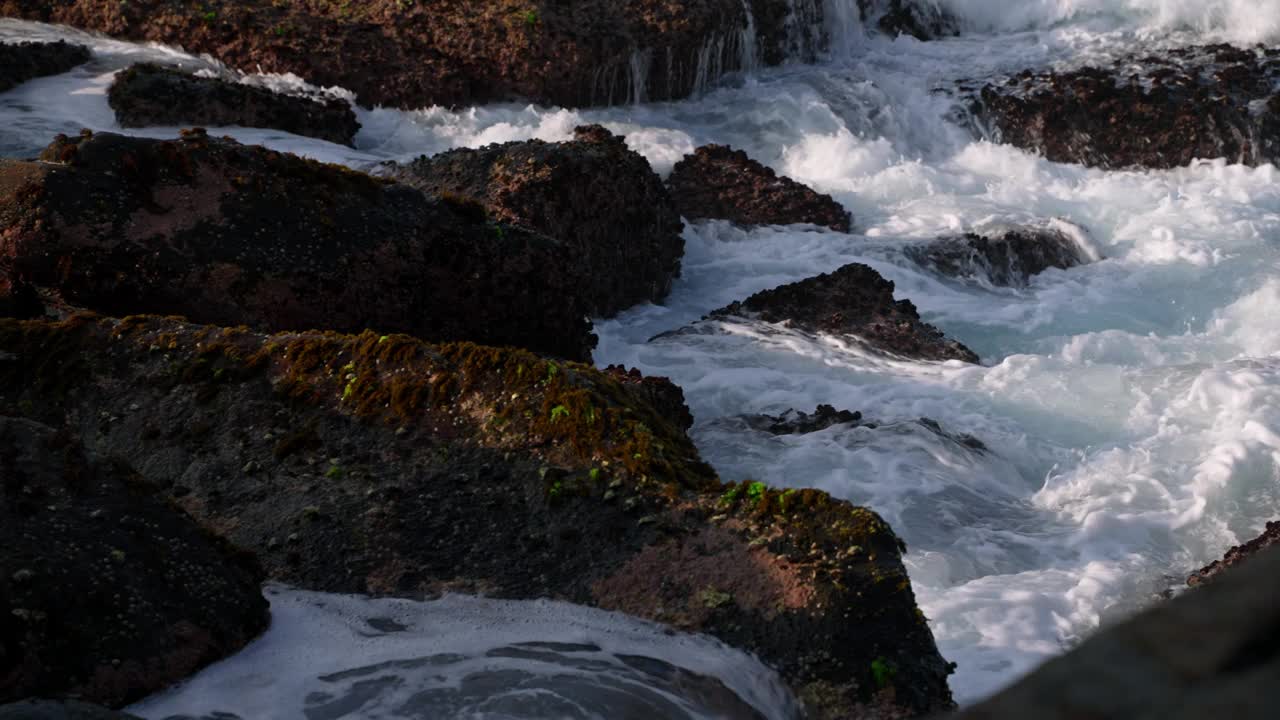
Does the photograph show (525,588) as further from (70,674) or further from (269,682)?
(70,674)

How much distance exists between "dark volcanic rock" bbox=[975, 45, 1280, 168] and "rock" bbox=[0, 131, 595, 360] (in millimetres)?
12345

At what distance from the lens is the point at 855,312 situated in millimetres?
11109

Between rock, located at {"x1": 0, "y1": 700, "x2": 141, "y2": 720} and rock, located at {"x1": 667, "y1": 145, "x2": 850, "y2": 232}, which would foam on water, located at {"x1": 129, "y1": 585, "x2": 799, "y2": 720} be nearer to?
rock, located at {"x1": 0, "y1": 700, "x2": 141, "y2": 720}

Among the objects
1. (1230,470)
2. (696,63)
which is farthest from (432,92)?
(1230,470)

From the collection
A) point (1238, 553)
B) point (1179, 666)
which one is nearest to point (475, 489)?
point (1179, 666)

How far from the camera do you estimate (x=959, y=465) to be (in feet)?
27.1

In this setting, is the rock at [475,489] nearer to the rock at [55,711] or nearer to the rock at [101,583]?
the rock at [101,583]

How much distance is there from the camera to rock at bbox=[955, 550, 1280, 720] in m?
0.83

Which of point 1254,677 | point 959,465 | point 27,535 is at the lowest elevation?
point 959,465

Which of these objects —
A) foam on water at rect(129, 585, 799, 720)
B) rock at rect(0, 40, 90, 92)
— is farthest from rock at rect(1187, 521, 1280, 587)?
rock at rect(0, 40, 90, 92)

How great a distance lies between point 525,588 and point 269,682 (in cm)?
92

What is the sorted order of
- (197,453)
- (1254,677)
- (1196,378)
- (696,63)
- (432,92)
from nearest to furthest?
1. (1254,677)
2. (197,453)
3. (1196,378)
4. (432,92)
5. (696,63)

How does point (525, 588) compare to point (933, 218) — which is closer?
point (525, 588)

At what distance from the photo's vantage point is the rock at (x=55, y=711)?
291cm
